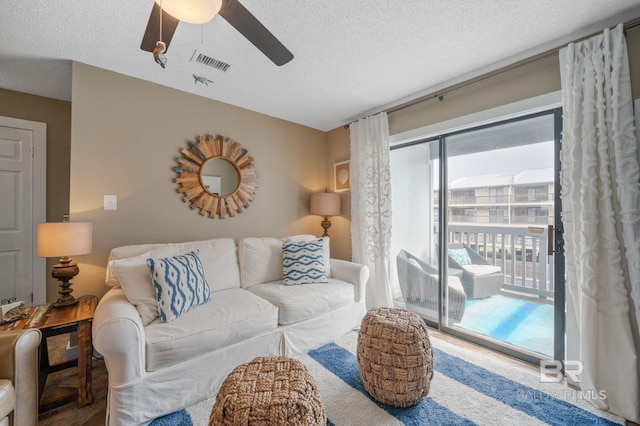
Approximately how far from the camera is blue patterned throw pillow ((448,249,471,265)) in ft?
8.61

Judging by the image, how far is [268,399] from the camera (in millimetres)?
1141

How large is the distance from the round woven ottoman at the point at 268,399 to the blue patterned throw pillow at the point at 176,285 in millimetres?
739

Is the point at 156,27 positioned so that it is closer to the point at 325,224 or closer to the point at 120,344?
the point at 120,344

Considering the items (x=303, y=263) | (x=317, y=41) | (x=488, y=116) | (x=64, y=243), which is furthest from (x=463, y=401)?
(x=64, y=243)

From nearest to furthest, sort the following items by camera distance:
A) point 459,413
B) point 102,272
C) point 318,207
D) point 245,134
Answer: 1. point 459,413
2. point 102,272
3. point 245,134
4. point 318,207

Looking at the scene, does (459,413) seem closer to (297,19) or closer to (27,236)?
(297,19)

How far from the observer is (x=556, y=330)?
2061 mm

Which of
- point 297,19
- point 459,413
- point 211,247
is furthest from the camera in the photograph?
point 211,247

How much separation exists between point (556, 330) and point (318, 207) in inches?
98.8

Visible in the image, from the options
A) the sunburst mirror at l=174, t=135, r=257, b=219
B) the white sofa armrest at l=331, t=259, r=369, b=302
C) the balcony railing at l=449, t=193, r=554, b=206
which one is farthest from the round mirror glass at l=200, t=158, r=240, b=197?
the balcony railing at l=449, t=193, r=554, b=206

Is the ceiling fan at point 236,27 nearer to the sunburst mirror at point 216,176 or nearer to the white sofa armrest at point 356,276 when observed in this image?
the sunburst mirror at point 216,176

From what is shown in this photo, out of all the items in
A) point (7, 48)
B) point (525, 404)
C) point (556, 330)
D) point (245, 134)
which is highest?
point (7, 48)

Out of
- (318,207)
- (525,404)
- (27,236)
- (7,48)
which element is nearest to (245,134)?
(318,207)

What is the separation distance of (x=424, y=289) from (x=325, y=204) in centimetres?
152
